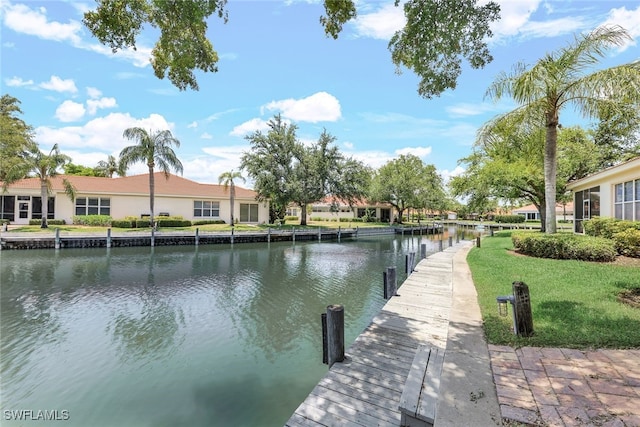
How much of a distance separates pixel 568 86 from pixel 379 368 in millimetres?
12642

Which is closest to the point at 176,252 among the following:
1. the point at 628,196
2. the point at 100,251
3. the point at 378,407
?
the point at 100,251

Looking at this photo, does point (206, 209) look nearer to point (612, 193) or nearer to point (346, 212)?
point (346, 212)

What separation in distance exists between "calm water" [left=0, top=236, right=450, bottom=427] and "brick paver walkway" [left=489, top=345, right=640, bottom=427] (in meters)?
3.00

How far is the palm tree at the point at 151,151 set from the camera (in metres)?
26.2

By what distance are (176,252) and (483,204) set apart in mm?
22110

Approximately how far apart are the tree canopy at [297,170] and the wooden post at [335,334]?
2748 cm

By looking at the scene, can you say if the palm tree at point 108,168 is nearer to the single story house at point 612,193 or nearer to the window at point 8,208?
the window at point 8,208

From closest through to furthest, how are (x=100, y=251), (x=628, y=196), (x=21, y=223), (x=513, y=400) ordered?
(x=513, y=400), (x=628, y=196), (x=100, y=251), (x=21, y=223)

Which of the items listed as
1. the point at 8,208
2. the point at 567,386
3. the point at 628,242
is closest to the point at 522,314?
the point at 567,386

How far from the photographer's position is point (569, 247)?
1125 cm

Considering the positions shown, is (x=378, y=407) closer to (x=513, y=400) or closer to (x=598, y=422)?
(x=513, y=400)

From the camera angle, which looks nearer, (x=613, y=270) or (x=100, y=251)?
(x=613, y=270)

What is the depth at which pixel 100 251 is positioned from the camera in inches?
769

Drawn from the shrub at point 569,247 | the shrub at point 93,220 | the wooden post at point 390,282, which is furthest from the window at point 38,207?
the shrub at point 569,247
